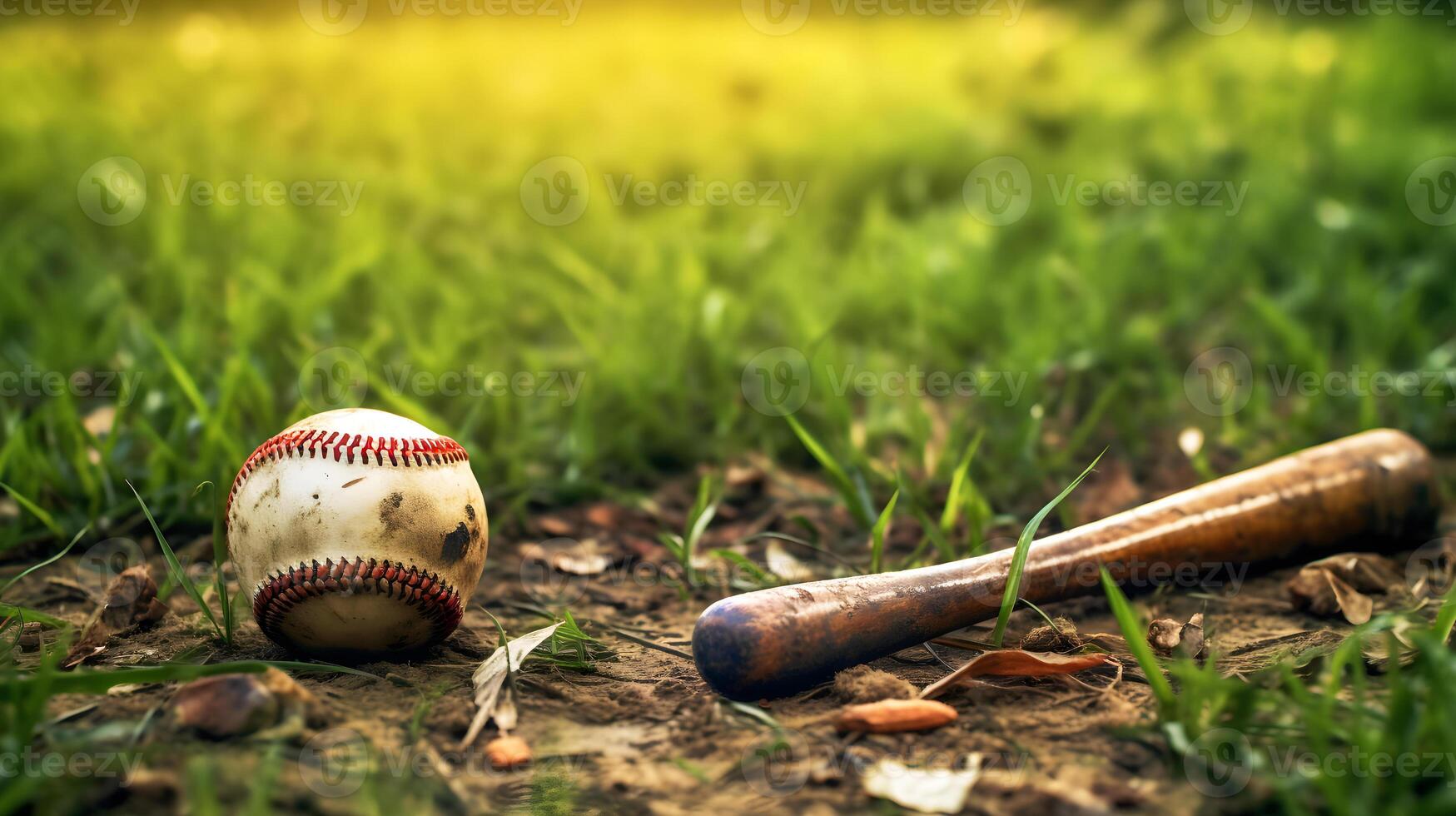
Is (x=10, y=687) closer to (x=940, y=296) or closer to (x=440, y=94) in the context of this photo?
(x=940, y=296)

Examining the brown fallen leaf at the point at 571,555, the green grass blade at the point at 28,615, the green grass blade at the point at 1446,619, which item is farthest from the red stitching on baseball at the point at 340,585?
the green grass blade at the point at 1446,619

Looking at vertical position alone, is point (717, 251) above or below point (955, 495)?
above

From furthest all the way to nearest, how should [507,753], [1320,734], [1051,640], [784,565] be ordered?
[784,565] < [1051,640] < [507,753] < [1320,734]

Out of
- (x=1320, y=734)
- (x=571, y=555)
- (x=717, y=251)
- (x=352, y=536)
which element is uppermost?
(x=717, y=251)

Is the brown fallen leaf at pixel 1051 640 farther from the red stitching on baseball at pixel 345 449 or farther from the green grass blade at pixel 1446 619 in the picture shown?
the red stitching on baseball at pixel 345 449

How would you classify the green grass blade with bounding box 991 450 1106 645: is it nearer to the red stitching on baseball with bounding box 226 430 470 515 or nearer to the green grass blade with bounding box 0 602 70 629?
the red stitching on baseball with bounding box 226 430 470 515

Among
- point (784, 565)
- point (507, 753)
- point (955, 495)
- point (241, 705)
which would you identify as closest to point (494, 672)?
point (507, 753)

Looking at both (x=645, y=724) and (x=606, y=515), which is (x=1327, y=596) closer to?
(x=645, y=724)
